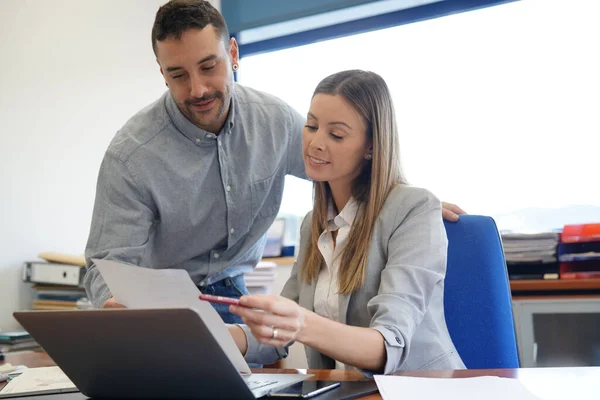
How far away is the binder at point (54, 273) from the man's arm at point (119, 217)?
0.89 m

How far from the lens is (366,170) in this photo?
57.8 inches

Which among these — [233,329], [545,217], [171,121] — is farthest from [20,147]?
[545,217]

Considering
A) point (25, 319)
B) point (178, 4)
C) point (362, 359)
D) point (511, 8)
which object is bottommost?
point (362, 359)

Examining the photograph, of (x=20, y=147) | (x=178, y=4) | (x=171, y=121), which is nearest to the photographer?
(x=178, y=4)

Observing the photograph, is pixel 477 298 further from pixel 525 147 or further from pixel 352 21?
pixel 352 21

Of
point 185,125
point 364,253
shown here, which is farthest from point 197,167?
point 364,253

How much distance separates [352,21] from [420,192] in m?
2.17

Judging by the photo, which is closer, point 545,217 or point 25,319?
point 25,319

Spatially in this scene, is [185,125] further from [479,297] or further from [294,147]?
[479,297]

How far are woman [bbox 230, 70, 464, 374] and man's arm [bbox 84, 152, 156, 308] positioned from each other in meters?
0.43

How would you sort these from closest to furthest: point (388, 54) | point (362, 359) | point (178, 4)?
point (362, 359) < point (178, 4) < point (388, 54)

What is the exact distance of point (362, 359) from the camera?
3.36 ft

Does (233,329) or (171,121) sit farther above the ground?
(171,121)

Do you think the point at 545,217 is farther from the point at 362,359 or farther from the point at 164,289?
the point at 164,289
